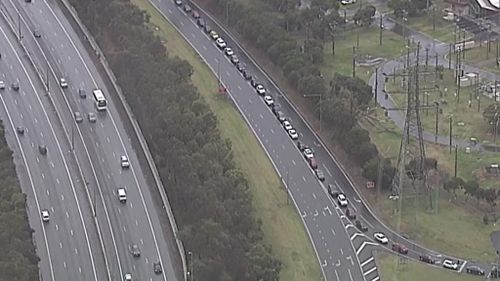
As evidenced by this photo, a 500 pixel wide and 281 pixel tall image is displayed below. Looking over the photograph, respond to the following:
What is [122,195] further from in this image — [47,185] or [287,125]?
[287,125]

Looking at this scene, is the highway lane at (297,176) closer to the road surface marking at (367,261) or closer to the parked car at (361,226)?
the road surface marking at (367,261)

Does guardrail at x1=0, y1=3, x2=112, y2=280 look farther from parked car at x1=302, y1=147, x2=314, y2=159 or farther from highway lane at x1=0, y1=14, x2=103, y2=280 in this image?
parked car at x1=302, y1=147, x2=314, y2=159

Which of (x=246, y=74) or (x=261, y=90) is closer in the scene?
(x=261, y=90)

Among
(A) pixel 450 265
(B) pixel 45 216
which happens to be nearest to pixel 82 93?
(B) pixel 45 216

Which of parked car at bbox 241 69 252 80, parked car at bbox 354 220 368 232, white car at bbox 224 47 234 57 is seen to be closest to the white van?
parked car at bbox 354 220 368 232

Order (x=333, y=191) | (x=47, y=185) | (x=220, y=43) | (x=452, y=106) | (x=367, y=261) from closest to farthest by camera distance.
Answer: (x=367, y=261) < (x=47, y=185) < (x=333, y=191) < (x=452, y=106) < (x=220, y=43)

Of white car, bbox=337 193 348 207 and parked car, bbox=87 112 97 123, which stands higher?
parked car, bbox=87 112 97 123

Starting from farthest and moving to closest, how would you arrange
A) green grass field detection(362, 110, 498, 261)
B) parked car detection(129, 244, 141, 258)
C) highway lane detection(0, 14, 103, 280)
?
green grass field detection(362, 110, 498, 261) < parked car detection(129, 244, 141, 258) < highway lane detection(0, 14, 103, 280)
